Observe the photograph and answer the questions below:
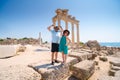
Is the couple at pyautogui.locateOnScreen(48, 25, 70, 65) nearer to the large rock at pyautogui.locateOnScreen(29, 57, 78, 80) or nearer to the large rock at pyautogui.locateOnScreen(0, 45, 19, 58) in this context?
the large rock at pyautogui.locateOnScreen(29, 57, 78, 80)

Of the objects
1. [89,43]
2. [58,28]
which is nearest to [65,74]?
[58,28]

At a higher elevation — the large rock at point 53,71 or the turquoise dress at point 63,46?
the turquoise dress at point 63,46

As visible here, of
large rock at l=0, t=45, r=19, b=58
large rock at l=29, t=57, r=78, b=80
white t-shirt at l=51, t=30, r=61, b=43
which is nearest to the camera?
large rock at l=29, t=57, r=78, b=80

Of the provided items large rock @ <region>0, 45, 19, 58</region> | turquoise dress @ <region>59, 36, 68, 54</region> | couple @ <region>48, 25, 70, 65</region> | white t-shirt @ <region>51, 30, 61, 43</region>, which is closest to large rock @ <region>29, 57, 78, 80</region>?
couple @ <region>48, 25, 70, 65</region>

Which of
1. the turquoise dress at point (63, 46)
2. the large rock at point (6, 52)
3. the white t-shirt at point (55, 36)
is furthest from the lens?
the large rock at point (6, 52)

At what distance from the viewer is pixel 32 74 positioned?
2639 mm

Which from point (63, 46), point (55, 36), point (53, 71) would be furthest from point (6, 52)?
point (53, 71)

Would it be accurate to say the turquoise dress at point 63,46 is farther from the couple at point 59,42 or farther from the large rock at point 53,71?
the large rock at point 53,71

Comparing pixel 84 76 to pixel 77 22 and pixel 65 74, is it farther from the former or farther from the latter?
pixel 77 22

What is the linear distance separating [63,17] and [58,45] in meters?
6.28

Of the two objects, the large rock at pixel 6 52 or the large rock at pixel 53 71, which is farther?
the large rock at pixel 6 52

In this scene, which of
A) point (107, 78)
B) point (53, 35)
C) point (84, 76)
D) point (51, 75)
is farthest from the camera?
point (53, 35)

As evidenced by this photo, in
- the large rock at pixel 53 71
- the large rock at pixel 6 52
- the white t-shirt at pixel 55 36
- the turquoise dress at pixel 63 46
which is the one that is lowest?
the large rock at pixel 53 71

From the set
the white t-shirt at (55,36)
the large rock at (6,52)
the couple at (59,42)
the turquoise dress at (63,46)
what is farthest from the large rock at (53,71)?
the large rock at (6,52)
